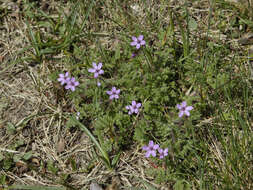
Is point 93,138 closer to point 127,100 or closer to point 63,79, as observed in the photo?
point 127,100

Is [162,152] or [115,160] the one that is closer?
[162,152]

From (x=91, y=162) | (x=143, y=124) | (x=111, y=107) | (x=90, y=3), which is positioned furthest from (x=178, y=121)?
(x=90, y=3)

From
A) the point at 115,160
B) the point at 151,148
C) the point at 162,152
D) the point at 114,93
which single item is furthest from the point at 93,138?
the point at 162,152

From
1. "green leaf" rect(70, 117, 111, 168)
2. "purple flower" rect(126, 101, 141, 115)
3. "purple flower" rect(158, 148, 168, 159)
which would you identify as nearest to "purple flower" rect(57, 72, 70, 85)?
"green leaf" rect(70, 117, 111, 168)

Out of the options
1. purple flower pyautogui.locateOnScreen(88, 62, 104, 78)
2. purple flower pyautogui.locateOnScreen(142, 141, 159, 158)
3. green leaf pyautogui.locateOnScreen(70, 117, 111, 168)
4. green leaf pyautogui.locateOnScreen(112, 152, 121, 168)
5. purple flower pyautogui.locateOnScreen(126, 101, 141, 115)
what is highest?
purple flower pyautogui.locateOnScreen(88, 62, 104, 78)

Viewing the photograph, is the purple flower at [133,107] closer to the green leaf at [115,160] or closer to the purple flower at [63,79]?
the green leaf at [115,160]

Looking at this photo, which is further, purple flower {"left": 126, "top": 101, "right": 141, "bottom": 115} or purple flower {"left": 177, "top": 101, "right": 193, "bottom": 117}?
purple flower {"left": 126, "top": 101, "right": 141, "bottom": 115}

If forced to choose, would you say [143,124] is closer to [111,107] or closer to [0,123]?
[111,107]

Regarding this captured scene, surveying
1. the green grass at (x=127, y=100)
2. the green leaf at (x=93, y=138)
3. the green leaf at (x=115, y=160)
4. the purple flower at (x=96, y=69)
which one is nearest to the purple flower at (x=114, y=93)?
the green grass at (x=127, y=100)

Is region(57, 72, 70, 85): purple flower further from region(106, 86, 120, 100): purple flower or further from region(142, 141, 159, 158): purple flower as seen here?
region(142, 141, 159, 158): purple flower
